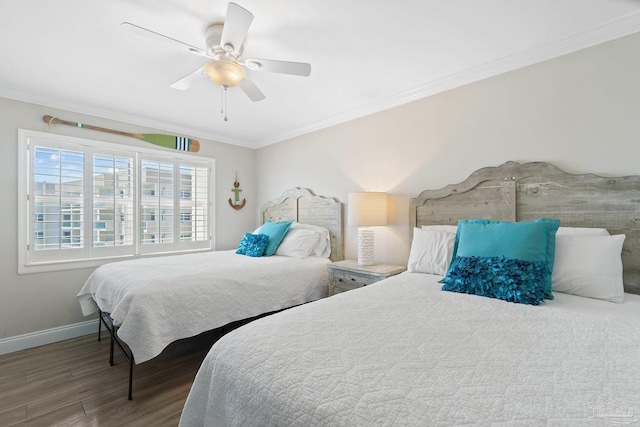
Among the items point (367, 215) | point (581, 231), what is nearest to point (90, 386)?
point (367, 215)

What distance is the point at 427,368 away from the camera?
896mm

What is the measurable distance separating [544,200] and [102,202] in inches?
160

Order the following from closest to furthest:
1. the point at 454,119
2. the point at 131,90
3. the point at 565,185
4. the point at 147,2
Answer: the point at 147,2 < the point at 565,185 < the point at 454,119 < the point at 131,90

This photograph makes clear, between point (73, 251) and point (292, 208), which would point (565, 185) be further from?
point (73, 251)

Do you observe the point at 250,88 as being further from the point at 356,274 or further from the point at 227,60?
the point at 356,274

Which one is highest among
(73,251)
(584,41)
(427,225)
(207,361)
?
(584,41)

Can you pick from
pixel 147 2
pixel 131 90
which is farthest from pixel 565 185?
pixel 131 90

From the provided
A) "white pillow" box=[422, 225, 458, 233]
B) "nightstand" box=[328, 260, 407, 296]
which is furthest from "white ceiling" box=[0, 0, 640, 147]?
"nightstand" box=[328, 260, 407, 296]

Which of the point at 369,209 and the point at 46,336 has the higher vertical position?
the point at 369,209

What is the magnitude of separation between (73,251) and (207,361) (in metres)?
2.86

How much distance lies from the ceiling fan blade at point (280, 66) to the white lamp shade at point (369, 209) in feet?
4.15

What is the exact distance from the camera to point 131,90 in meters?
2.73

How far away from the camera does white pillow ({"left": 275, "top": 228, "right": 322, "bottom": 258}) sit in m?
3.22

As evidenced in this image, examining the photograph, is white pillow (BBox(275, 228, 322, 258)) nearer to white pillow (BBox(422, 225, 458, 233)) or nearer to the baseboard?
white pillow (BBox(422, 225, 458, 233))
